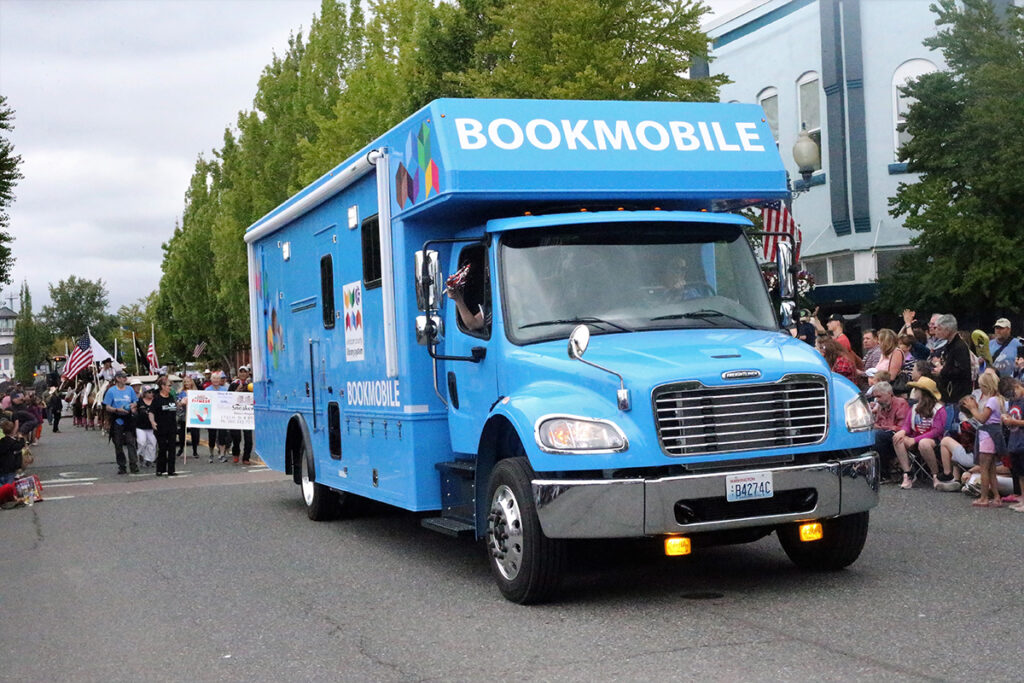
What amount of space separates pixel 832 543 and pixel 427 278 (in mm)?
3112

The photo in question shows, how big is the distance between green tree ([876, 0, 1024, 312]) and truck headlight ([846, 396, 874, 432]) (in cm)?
1408

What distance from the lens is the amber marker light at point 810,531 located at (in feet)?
27.4

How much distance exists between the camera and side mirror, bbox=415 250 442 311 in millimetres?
8883

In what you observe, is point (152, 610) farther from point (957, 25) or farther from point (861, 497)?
point (957, 25)

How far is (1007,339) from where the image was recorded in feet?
50.7

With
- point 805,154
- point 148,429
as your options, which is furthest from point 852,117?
point 148,429

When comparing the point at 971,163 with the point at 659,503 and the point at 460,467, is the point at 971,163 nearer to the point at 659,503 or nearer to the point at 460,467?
the point at 460,467

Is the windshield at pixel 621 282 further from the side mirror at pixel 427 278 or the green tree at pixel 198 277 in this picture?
the green tree at pixel 198 277

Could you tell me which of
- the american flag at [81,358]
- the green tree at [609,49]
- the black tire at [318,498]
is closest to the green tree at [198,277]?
the american flag at [81,358]

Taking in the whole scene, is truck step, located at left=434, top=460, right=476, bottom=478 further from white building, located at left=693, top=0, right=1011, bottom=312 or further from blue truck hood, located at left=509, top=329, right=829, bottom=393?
white building, located at left=693, top=0, right=1011, bottom=312

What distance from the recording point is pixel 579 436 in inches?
308

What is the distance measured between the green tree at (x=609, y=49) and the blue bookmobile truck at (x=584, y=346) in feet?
34.6

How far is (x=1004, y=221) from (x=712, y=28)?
11849 millimetres

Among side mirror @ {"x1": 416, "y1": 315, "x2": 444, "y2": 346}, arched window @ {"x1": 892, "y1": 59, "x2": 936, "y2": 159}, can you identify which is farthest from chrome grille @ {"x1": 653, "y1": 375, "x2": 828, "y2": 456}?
arched window @ {"x1": 892, "y1": 59, "x2": 936, "y2": 159}
